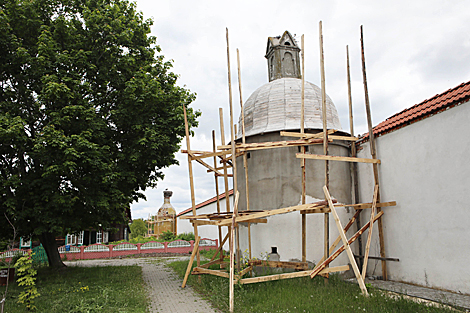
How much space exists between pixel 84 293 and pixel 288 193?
273 inches

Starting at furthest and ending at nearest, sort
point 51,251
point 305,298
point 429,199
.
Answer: point 51,251 < point 429,199 < point 305,298

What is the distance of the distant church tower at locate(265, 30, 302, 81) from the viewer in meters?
14.2

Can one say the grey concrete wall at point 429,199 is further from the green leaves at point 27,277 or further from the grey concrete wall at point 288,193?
the green leaves at point 27,277

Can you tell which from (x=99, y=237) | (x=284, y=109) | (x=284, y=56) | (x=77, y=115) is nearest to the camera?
(x=77, y=115)

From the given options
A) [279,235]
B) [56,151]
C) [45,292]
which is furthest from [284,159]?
[45,292]

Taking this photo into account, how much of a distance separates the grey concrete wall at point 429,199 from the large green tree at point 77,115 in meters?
7.59

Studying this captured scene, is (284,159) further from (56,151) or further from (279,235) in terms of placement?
(56,151)

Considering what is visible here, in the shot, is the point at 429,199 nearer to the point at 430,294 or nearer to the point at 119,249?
the point at 430,294

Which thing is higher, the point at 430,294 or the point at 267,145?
the point at 267,145

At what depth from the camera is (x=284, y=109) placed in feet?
40.4

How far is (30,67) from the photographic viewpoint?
10812 mm

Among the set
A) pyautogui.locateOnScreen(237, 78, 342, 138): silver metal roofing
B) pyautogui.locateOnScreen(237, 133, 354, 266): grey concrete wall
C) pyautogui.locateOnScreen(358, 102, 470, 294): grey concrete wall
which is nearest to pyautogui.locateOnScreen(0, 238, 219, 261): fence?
pyautogui.locateOnScreen(237, 133, 354, 266): grey concrete wall

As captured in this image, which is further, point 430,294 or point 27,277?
point 430,294

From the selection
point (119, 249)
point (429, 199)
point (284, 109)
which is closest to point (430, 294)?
point (429, 199)
